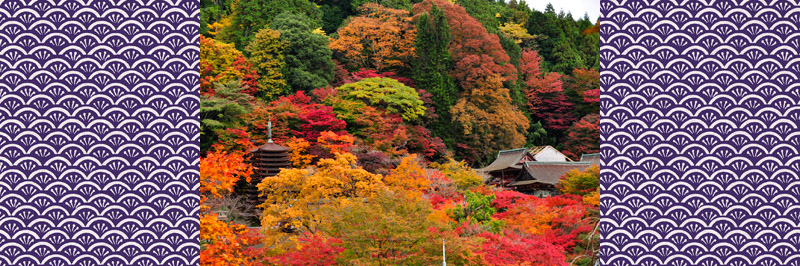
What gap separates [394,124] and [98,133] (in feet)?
52.3

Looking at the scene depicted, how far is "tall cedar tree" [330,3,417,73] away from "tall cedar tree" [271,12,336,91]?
1826 millimetres

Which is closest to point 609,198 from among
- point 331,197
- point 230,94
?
point 331,197

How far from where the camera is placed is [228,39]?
24.6 m

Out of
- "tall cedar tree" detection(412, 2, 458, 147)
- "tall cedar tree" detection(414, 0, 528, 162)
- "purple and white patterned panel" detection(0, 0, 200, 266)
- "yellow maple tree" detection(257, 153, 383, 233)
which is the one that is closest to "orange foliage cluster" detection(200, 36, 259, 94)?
"tall cedar tree" detection(412, 2, 458, 147)

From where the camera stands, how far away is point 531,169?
2122 cm

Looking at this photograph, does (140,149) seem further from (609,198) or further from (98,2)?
(609,198)

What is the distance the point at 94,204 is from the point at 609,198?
2.89m

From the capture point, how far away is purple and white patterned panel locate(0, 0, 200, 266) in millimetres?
4371

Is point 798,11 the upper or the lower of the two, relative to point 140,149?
upper

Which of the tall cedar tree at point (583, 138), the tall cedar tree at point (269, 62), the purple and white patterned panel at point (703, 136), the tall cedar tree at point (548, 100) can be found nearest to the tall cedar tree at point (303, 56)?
the tall cedar tree at point (269, 62)

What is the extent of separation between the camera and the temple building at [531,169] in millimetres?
21125

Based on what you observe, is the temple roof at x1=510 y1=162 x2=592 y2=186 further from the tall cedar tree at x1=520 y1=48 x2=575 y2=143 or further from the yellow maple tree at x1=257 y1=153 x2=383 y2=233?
the yellow maple tree at x1=257 y1=153 x2=383 y2=233

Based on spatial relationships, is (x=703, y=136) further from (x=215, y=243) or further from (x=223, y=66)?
(x=223, y=66)

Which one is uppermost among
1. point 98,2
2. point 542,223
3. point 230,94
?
point 98,2
